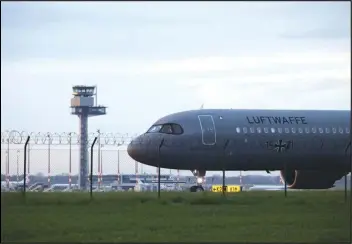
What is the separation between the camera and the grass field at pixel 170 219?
1560cm

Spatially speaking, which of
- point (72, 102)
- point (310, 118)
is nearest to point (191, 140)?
point (310, 118)

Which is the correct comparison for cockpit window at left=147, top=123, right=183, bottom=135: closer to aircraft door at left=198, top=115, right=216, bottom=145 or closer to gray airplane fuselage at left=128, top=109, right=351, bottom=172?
gray airplane fuselage at left=128, top=109, right=351, bottom=172

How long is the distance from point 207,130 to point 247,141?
190 centimetres

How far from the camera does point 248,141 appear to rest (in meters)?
38.3

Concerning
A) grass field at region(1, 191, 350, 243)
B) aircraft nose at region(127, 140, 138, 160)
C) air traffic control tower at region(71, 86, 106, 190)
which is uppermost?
air traffic control tower at region(71, 86, 106, 190)

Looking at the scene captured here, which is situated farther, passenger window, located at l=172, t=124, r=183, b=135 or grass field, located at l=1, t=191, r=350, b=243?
passenger window, located at l=172, t=124, r=183, b=135

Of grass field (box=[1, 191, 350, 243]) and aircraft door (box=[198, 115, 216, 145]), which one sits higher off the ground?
aircraft door (box=[198, 115, 216, 145])

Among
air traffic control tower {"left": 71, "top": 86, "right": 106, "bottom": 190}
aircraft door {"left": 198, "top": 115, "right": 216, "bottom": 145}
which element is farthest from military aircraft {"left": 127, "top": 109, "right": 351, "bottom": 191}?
air traffic control tower {"left": 71, "top": 86, "right": 106, "bottom": 190}

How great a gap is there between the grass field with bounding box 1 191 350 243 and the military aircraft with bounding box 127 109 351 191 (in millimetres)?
12903

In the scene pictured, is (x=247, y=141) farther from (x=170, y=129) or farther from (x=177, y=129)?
(x=170, y=129)

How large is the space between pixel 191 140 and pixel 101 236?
72.4 ft

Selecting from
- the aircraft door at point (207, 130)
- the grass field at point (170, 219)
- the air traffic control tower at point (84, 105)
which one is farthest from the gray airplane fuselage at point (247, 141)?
the air traffic control tower at point (84, 105)

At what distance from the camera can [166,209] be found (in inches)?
816

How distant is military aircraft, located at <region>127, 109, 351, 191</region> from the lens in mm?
37406
